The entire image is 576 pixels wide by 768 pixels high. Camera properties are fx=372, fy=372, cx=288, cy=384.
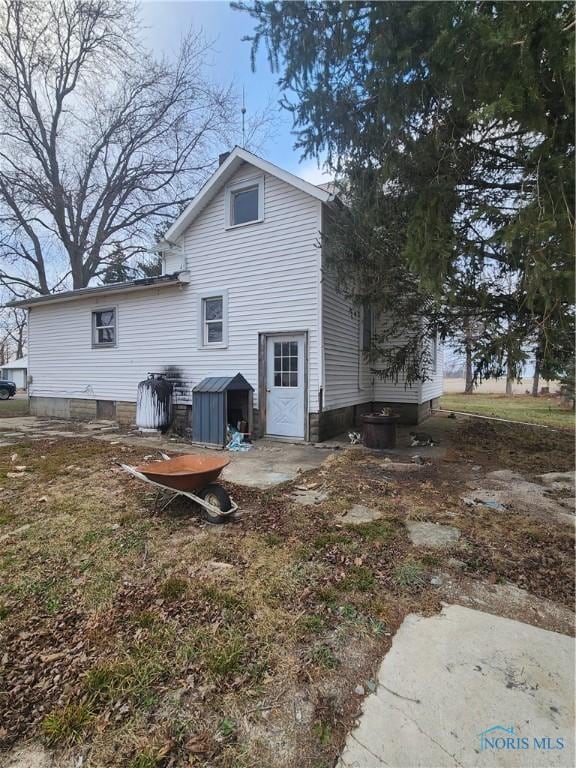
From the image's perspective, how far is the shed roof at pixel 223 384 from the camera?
26.9 feet

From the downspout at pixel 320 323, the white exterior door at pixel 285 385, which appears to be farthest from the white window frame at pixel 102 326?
the downspout at pixel 320 323

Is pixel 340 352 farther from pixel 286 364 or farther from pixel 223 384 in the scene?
pixel 223 384

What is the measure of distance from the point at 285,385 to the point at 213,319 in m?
2.76

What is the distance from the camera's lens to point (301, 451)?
742cm

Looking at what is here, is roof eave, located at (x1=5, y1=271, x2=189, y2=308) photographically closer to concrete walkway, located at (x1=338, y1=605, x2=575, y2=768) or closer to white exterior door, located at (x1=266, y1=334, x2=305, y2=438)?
white exterior door, located at (x1=266, y1=334, x2=305, y2=438)

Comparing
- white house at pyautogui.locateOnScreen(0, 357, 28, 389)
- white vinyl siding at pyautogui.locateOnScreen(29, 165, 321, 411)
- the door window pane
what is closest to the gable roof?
white vinyl siding at pyautogui.locateOnScreen(29, 165, 321, 411)

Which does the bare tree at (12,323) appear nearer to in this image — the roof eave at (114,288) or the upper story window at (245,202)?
the roof eave at (114,288)

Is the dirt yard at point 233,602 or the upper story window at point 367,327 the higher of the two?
the upper story window at point 367,327

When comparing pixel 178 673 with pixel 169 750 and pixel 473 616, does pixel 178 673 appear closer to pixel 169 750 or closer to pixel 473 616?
pixel 169 750

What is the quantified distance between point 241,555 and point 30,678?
159 cm

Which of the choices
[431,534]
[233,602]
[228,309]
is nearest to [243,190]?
[228,309]

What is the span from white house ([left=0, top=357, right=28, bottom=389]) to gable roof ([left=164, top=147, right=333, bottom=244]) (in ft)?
114

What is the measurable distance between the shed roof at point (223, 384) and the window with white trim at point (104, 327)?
468 cm

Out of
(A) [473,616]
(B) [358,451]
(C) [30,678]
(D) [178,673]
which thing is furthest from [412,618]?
(B) [358,451]
